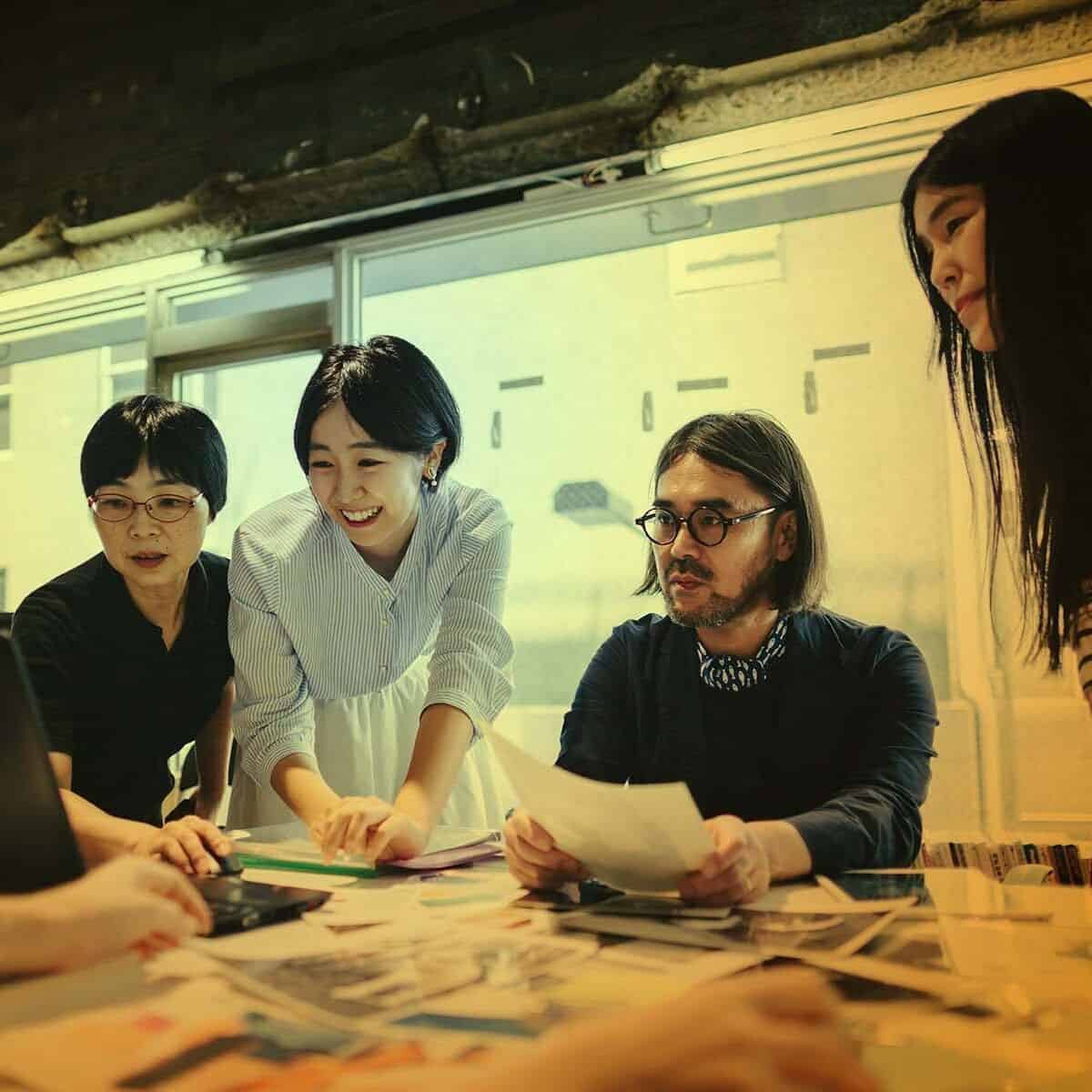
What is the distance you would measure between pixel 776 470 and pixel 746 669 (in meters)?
0.33

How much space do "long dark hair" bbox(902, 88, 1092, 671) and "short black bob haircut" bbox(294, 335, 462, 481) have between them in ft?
2.73

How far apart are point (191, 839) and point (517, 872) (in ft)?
1.28

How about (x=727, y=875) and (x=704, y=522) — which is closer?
(x=727, y=875)

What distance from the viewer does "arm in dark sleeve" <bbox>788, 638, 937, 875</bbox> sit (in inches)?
44.9

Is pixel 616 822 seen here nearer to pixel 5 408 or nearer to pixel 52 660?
pixel 52 660

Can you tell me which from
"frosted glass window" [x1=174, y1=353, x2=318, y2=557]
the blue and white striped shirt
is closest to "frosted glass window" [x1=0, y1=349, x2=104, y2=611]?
"frosted glass window" [x1=174, y1=353, x2=318, y2=557]

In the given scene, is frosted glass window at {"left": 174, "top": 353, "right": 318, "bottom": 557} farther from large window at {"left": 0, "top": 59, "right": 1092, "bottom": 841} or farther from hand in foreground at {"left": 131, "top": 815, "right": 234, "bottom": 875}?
hand in foreground at {"left": 131, "top": 815, "right": 234, "bottom": 875}

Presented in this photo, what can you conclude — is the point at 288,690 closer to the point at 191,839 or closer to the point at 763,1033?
the point at 191,839

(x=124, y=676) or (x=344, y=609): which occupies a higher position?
(x=344, y=609)

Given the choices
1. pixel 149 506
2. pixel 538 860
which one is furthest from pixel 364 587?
pixel 538 860

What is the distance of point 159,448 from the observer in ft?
6.31

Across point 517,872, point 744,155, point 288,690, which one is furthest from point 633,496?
point 517,872

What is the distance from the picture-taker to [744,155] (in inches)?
80.7

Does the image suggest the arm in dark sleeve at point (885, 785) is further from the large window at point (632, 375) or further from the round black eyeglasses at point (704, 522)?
the large window at point (632, 375)
